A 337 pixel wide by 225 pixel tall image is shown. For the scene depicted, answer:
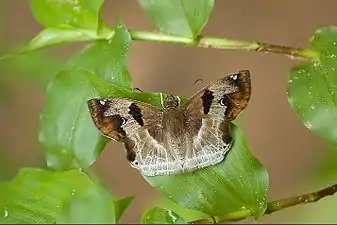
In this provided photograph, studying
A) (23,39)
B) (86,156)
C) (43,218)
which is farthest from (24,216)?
(23,39)

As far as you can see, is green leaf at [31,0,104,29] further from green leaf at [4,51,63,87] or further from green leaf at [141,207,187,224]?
green leaf at [4,51,63,87]

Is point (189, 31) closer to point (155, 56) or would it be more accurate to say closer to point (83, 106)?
point (83, 106)

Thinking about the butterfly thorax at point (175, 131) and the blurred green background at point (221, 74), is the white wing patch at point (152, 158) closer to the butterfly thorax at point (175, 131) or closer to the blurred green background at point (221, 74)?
the butterfly thorax at point (175, 131)

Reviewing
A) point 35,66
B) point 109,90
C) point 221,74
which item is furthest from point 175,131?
point 221,74

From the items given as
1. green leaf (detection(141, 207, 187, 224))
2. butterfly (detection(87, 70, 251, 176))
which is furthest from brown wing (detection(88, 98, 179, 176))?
green leaf (detection(141, 207, 187, 224))

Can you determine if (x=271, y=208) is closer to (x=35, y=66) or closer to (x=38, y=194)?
(x=38, y=194)

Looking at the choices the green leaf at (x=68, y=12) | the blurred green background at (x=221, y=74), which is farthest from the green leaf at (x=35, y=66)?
the green leaf at (x=68, y=12)
